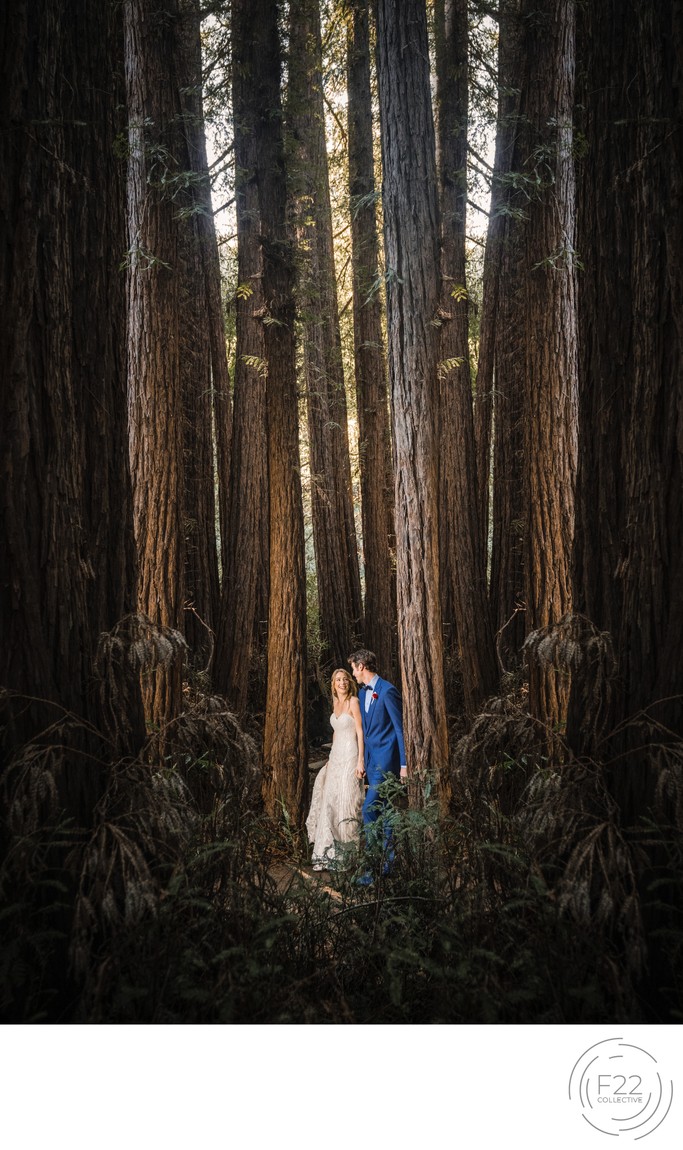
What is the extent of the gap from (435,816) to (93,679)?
1.49m

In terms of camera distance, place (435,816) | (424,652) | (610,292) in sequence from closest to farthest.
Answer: (610,292)
(435,816)
(424,652)

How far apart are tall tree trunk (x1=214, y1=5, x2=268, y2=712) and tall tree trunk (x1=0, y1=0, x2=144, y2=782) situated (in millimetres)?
2237

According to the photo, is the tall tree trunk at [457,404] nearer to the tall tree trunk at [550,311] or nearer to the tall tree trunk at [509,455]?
the tall tree trunk at [509,455]

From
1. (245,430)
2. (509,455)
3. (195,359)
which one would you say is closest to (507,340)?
(509,455)

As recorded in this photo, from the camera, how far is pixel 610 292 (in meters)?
2.00

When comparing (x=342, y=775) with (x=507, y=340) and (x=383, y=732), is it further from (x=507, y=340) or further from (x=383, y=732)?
(x=507, y=340)

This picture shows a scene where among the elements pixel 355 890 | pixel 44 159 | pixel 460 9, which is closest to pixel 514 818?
pixel 355 890

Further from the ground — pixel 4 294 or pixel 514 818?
pixel 4 294

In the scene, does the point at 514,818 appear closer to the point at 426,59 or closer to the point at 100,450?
the point at 100,450

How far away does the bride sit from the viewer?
169 inches
